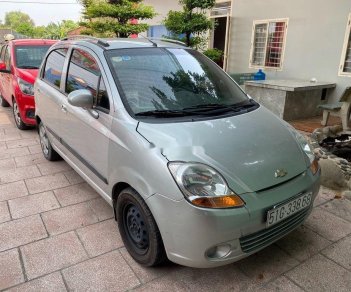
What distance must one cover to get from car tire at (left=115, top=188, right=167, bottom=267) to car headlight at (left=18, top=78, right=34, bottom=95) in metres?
3.83

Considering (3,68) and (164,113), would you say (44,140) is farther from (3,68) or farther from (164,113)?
(3,68)

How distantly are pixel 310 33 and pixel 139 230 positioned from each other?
21.3 feet

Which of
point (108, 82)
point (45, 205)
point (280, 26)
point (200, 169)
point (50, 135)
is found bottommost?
point (45, 205)

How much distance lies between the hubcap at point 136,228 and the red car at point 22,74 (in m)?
3.89

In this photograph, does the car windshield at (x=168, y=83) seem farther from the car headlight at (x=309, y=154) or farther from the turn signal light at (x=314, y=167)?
the turn signal light at (x=314, y=167)

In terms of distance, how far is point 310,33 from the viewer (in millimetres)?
6988

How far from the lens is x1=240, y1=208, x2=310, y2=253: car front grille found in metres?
2.01

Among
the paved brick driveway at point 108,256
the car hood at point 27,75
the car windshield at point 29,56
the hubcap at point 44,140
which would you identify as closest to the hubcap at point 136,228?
the paved brick driveway at point 108,256

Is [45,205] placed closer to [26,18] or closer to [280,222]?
[280,222]

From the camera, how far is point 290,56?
24.6ft

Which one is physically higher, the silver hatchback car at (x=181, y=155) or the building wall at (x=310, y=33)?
the building wall at (x=310, y=33)

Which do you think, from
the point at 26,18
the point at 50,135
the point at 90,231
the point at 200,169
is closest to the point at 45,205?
the point at 90,231

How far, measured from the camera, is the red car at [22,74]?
5448mm

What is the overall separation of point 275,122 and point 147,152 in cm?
121
